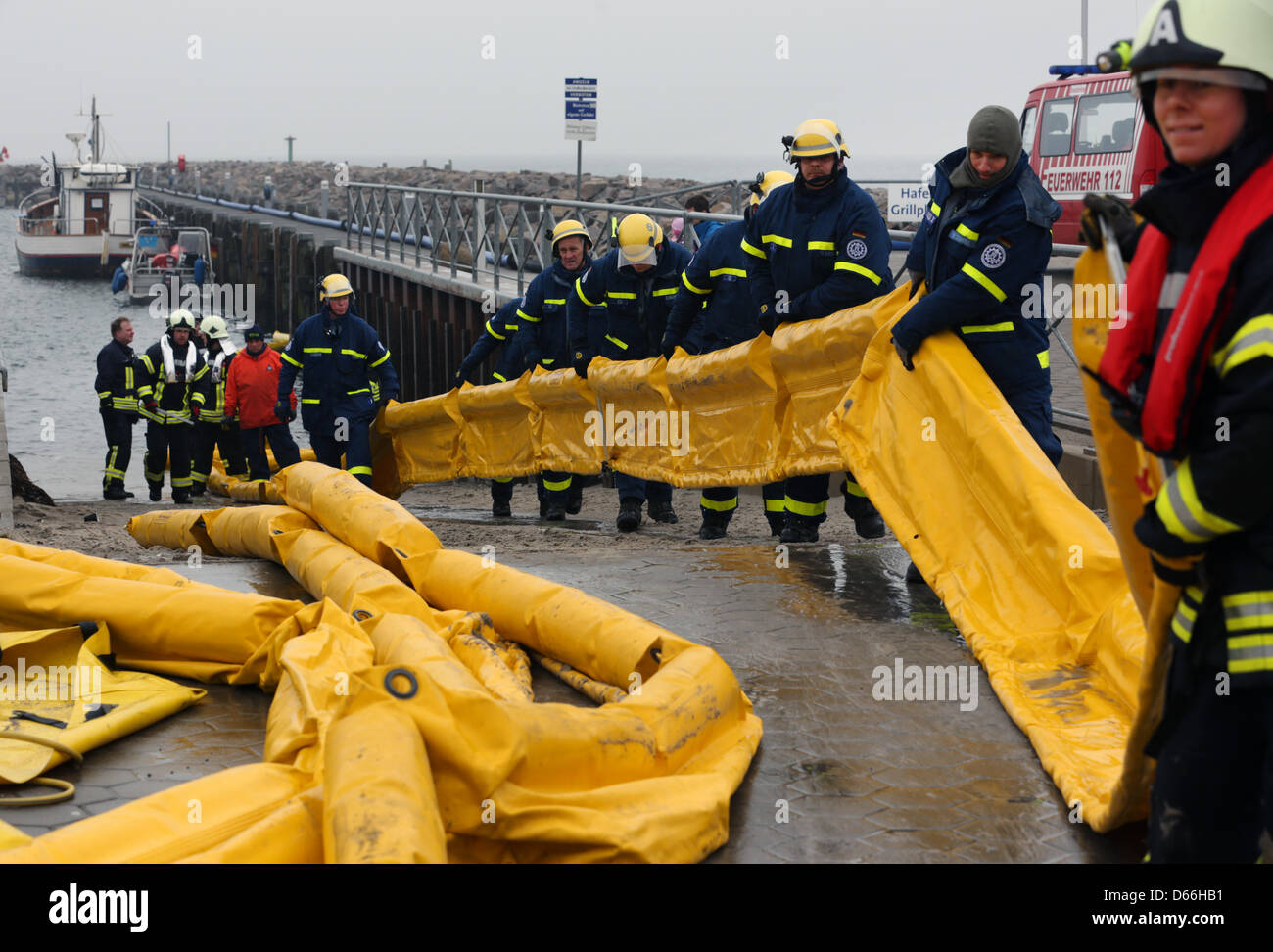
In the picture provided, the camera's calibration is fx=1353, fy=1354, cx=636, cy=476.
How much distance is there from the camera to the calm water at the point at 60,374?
878 inches

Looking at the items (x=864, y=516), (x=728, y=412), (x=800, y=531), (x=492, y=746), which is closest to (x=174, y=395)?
(x=728, y=412)

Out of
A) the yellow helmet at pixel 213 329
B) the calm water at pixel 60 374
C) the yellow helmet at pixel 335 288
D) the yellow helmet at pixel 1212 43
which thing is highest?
the yellow helmet at pixel 1212 43

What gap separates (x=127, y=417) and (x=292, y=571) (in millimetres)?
8840

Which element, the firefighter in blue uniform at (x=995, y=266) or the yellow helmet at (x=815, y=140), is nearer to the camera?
the firefighter in blue uniform at (x=995, y=266)

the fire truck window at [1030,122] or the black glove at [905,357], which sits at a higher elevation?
the fire truck window at [1030,122]

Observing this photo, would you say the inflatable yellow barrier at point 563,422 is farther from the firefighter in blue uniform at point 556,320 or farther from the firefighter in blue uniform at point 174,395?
the firefighter in blue uniform at point 174,395

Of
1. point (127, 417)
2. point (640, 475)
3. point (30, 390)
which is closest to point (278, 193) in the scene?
point (30, 390)

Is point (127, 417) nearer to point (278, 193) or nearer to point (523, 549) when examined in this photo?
point (523, 549)

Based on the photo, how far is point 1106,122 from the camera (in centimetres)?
1594
